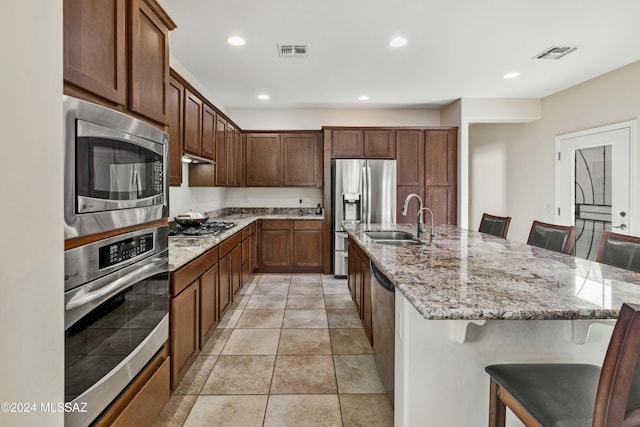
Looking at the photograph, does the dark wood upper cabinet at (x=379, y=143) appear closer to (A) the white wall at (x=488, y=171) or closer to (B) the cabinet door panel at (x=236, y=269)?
(A) the white wall at (x=488, y=171)

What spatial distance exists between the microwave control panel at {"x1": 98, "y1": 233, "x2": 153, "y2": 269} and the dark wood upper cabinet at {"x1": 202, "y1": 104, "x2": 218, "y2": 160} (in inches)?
78.5

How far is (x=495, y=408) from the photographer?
47.1 inches

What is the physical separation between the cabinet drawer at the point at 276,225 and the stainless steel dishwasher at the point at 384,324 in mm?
2996

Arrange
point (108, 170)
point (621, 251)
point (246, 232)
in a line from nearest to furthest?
1. point (108, 170)
2. point (621, 251)
3. point (246, 232)

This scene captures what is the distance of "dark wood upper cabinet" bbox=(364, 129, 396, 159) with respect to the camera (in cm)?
503

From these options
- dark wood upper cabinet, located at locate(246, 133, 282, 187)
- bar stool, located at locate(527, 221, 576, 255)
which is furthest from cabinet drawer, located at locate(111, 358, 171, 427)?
dark wood upper cabinet, located at locate(246, 133, 282, 187)

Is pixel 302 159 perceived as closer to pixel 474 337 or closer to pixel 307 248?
pixel 307 248

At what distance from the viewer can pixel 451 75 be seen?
402 centimetres

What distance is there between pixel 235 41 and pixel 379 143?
2.71 m

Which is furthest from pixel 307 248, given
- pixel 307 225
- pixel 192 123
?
pixel 192 123

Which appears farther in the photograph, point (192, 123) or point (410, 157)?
point (410, 157)

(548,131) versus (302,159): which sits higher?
(548,131)

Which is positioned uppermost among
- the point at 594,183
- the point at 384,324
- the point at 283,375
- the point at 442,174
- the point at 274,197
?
the point at 442,174

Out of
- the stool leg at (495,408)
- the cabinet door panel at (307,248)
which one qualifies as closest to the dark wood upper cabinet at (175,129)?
the stool leg at (495,408)
